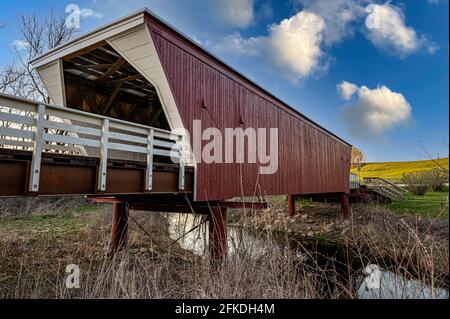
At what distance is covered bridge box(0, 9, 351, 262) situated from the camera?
377 cm

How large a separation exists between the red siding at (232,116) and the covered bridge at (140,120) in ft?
0.11

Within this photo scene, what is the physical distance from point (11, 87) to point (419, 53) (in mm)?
19432

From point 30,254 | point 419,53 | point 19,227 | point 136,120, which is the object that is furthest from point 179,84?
point 19,227

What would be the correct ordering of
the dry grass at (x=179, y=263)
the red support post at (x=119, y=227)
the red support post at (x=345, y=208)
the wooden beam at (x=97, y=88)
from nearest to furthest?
1. the dry grass at (x=179, y=263)
2. the wooden beam at (x=97, y=88)
3. the red support post at (x=119, y=227)
4. the red support post at (x=345, y=208)

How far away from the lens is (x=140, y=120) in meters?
10.1

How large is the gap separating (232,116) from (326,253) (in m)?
7.03

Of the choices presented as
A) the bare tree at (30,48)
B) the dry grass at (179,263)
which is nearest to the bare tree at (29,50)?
the bare tree at (30,48)

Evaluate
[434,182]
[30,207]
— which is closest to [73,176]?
[30,207]

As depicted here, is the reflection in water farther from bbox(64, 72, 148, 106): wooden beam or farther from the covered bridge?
bbox(64, 72, 148, 106): wooden beam

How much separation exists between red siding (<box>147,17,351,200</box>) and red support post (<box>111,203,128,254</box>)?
11.7 feet

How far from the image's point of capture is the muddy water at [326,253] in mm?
3488

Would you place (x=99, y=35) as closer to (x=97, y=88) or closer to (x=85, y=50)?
(x=85, y=50)

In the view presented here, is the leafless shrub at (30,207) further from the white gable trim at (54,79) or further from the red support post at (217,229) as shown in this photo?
the red support post at (217,229)

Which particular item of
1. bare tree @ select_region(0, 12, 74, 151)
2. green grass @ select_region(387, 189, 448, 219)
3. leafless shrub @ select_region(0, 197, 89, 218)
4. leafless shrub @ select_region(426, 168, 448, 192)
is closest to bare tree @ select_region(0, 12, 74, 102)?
bare tree @ select_region(0, 12, 74, 151)
